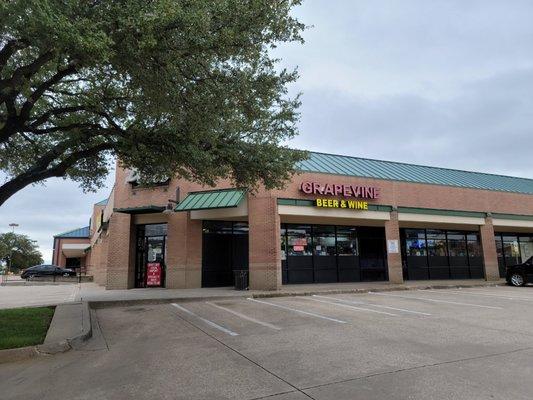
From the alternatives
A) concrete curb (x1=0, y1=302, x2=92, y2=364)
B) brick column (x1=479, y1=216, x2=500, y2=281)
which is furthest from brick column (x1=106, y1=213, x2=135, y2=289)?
brick column (x1=479, y1=216, x2=500, y2=281)

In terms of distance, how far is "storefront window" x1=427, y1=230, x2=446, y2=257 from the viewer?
26689 millimetres

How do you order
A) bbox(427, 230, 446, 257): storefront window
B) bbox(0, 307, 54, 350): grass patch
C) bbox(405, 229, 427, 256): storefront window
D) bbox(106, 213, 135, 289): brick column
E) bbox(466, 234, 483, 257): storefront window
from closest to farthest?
bbox(0, 307, 54, 350): grass patch, bbox(106, 213, 135, 289): brick column, bbox(405, 229, 427, 256): storefront window, bbox(427, 230, 446, 257): storefront window, bbox(466, 234, 483, 257): storefront window

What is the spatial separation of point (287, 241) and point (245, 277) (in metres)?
3.84

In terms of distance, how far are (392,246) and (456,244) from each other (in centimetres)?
787

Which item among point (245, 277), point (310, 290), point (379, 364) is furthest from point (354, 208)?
point (379, 364)

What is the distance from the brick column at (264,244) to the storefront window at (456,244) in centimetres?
1395

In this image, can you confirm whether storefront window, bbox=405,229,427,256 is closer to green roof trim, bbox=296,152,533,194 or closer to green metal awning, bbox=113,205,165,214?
green roof trim, bbox=296,152,533,194

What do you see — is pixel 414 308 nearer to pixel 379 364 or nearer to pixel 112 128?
pixel 379 364

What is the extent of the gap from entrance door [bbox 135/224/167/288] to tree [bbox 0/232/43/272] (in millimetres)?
68359

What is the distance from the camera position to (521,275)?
2233 centimetres

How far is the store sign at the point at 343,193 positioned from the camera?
20.3m

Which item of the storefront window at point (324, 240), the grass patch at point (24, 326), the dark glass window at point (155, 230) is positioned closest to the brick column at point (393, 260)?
the storefront window at point (324, 240)

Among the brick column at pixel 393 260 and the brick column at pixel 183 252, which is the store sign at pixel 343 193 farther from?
the brick column at pixel 183 252

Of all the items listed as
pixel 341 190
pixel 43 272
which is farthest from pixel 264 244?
pixel 43 272
